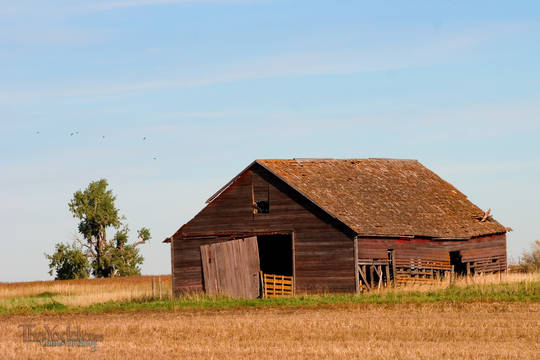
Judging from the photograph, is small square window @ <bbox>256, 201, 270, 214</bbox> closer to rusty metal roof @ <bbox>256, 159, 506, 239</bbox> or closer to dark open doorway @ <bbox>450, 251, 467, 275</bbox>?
rusty metal roof @ <bbox>256, 159, 506, 239</bbox>

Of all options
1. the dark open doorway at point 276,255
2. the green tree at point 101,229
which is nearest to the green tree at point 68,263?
the green tree at point 101,229

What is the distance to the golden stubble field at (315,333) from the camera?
20.4m

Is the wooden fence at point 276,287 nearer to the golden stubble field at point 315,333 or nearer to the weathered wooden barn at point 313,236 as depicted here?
the weathered wooden barn at point 313,236

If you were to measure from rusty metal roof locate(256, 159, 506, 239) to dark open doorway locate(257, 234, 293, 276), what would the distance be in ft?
10.9

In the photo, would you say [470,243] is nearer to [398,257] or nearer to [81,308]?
[398,257]

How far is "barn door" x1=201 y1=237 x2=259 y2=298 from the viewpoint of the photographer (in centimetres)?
4088

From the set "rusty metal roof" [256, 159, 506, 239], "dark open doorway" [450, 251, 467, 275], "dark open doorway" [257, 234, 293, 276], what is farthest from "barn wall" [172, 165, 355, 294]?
"dark open doorway" [450, 251, 467, 275]

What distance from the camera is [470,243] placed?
47.2 m

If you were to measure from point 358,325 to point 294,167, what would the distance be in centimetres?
1881

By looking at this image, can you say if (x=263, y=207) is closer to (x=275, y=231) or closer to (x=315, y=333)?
(x=275, y=231)

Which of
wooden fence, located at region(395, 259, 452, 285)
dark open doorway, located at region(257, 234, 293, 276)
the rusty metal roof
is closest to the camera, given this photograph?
the rusty metal roof

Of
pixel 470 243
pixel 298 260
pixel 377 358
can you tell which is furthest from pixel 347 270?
pixel 377 358

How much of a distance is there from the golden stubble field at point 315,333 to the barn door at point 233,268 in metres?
7.26

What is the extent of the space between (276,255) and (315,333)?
20.4m
